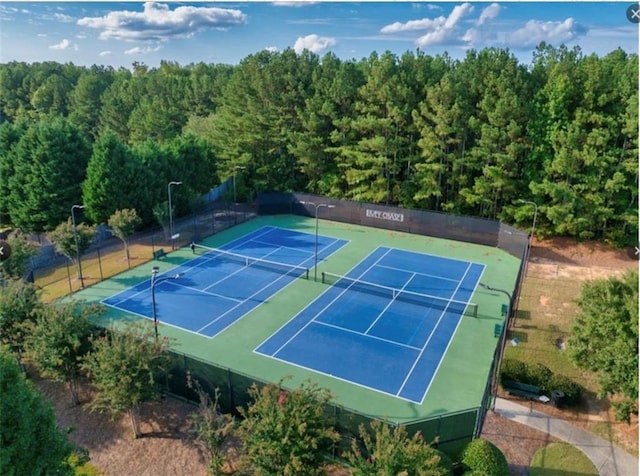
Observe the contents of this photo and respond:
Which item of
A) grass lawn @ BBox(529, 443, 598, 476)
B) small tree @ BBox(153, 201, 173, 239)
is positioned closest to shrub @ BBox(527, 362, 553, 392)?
grass lawn @ BBox(529, 443, 598, 476)

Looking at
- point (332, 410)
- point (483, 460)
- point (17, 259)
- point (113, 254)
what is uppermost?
point (17, 259)

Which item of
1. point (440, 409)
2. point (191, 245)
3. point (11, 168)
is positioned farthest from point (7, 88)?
point (440, 409)

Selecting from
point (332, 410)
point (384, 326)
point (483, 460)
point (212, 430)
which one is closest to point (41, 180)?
point (384, 326)

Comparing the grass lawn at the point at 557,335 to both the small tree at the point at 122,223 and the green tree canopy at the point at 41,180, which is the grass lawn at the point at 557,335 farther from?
the green tree canopy at the point at 41,180

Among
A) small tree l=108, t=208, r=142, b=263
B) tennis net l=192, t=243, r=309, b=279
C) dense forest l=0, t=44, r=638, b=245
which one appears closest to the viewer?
tennis net l=192, t=243, r=309, b=279

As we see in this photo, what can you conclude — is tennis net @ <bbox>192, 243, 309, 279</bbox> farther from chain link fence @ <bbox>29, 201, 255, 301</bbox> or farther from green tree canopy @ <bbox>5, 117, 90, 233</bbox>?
green tree canopy @ <bbox>5, 117, 90, 233</bbox>

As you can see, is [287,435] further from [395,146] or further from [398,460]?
[395,146]

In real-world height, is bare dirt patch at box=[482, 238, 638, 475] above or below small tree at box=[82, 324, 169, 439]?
below
